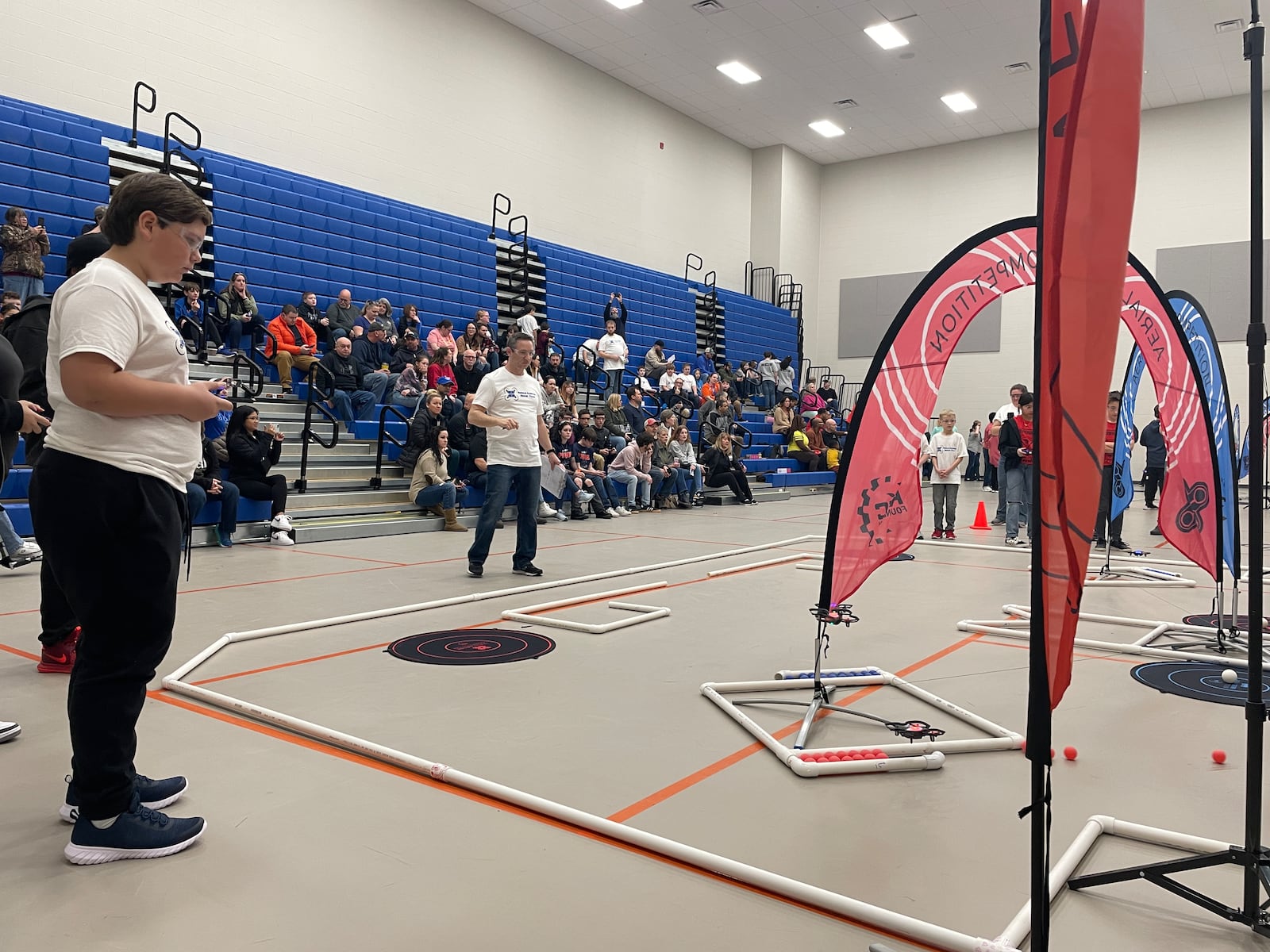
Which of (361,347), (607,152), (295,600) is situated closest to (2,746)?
(295,600)

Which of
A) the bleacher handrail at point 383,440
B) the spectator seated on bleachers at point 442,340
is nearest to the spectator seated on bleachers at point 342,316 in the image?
the spectator seated on bleachers at point 442,340

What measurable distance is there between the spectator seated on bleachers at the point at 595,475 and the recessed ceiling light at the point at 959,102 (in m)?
13.2

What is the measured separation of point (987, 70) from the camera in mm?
18969

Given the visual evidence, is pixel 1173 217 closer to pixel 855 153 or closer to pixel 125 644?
pixel 855 153

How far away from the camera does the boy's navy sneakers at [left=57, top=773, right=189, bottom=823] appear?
8.03 ft

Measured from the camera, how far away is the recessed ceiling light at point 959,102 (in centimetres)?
2034

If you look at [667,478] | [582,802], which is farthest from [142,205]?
[667,478]

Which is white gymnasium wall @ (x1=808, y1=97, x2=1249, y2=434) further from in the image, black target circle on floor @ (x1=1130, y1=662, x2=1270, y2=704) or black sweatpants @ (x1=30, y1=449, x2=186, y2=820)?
black sweatpants @ (x1=30, y1=449, x2=186, y2=820)

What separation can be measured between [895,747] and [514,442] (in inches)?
164

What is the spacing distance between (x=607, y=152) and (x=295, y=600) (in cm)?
1585

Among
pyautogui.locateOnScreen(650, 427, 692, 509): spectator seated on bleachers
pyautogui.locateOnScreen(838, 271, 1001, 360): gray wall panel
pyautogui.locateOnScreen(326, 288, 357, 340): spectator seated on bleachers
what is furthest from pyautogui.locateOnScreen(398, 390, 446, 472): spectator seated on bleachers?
pyautogui.locateOnScreen(838, 271, 1001, 360): gray wall panel

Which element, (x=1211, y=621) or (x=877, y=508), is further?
(x=1211, y=621)

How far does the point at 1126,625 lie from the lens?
5.29m

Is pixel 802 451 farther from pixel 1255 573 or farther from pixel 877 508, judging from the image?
pixel 1255 573
